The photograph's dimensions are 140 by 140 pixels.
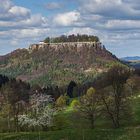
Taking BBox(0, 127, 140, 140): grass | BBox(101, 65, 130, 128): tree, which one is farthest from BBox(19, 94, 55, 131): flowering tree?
BBox(0, 127, 140, 140): grass

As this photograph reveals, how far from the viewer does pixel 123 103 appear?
319 feet

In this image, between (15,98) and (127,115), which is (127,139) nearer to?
(127,115)

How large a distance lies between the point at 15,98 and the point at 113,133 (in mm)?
63840

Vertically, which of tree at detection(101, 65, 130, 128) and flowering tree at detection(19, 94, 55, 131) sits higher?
tree at detection(101, 65, 130, 128)

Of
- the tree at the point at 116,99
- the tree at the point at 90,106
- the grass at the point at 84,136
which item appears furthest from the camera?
the tree at the point at 90,106

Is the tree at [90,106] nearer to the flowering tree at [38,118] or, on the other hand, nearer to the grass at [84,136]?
the flowering tree at [38,118]

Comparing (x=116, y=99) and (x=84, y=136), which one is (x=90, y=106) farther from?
(x=84, y=136)

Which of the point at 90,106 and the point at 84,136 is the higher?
the point at 90,106

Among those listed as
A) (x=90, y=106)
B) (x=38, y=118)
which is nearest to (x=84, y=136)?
(x=38, y=118)

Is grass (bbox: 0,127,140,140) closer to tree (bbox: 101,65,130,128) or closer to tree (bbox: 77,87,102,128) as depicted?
tree (bbox: 101,65,130,128)

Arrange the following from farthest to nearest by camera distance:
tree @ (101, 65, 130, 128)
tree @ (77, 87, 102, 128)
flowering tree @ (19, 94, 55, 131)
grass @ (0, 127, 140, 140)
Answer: tree @ (77, 87, 102, 128) → flowering tree @ (19, 94, 55, 131) → tree @ (101, 65, 130, 128) → grass @ (0, 127, 140, 140)

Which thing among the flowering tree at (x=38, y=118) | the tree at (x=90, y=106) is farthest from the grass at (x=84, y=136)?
the tree at (x=90, y=106)

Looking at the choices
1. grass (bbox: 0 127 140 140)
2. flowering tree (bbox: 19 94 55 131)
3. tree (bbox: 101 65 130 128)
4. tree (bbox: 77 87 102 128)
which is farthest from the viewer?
tree (bbox: 77 87 102 128)

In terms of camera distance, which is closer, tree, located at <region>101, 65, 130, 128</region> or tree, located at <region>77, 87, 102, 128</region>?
tree, located at <region>101, 65, 130, 128</region>
